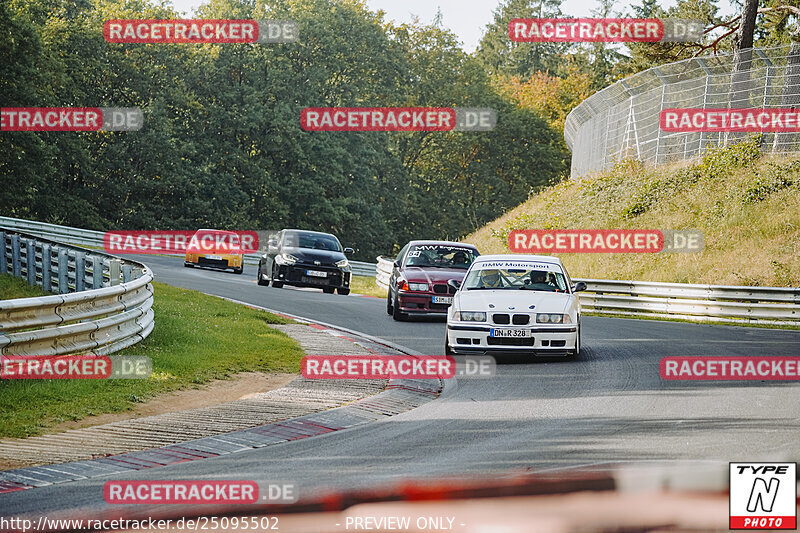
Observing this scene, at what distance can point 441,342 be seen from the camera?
52.4ft

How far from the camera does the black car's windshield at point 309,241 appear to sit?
88.4ft

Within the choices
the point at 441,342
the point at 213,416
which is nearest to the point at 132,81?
the point at 441,342

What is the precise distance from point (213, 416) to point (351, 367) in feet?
12.3

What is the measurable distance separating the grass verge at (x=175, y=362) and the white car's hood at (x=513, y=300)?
8.06 ft

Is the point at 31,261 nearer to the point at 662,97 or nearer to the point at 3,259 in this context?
the point at 3,259

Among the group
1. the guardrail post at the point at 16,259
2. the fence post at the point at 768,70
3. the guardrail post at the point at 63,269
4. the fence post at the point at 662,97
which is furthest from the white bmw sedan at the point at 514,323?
A: the fence post at the point at 662,97

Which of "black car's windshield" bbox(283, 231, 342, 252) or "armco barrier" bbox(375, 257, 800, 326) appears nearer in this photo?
"armco barrier" bbox(375, 257, 800, 326)

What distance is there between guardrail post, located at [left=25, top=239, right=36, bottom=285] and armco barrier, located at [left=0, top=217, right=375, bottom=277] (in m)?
24.5

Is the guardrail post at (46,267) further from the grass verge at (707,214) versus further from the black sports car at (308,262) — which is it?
the grass verge at (707,214)

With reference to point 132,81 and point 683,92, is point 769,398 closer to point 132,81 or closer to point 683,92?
point 683,92

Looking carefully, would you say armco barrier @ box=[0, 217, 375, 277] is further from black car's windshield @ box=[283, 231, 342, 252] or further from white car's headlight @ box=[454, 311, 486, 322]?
white car's headlight @ box=[454, 311, 486, 322]

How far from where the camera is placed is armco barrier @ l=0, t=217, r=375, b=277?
4675cm

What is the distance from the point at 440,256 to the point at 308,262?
6.75 metres

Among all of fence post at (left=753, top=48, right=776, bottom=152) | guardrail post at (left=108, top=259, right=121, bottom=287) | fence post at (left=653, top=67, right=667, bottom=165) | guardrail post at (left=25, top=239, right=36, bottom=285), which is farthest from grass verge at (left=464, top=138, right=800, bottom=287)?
guardrail post at (left=25, top=239, right=36, bottom=285)
